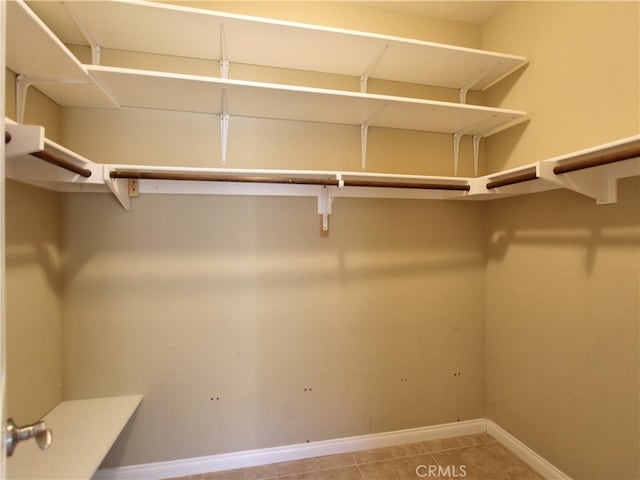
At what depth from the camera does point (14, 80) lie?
133 cm

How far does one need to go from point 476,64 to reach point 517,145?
533 millimetres

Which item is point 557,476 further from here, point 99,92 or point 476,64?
point 99,92

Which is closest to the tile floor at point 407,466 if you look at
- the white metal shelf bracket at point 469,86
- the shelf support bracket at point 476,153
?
the shelf support bracket at point 476,153

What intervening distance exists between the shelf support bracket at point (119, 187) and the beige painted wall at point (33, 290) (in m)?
0.31

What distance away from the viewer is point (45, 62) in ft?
4.16

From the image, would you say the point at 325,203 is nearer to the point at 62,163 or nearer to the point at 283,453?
the point at 62,163

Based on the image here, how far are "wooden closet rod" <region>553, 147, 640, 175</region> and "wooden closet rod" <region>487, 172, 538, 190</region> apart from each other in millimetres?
91

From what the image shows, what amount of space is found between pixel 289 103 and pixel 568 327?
73.0 inches

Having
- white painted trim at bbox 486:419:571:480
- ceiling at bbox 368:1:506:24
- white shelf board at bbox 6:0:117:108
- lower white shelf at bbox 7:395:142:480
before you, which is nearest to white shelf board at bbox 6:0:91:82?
white shelf board at bbox 6:0:117:108

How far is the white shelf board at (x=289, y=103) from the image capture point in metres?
1.45

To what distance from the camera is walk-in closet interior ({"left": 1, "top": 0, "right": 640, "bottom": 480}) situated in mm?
1427

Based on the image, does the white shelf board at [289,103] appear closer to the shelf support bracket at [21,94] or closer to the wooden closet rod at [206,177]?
the shelf support bracket at [21,94]

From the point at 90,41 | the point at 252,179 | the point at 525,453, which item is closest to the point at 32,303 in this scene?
the point at 252,179

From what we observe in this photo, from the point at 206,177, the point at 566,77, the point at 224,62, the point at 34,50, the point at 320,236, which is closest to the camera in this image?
the point at 34,50
